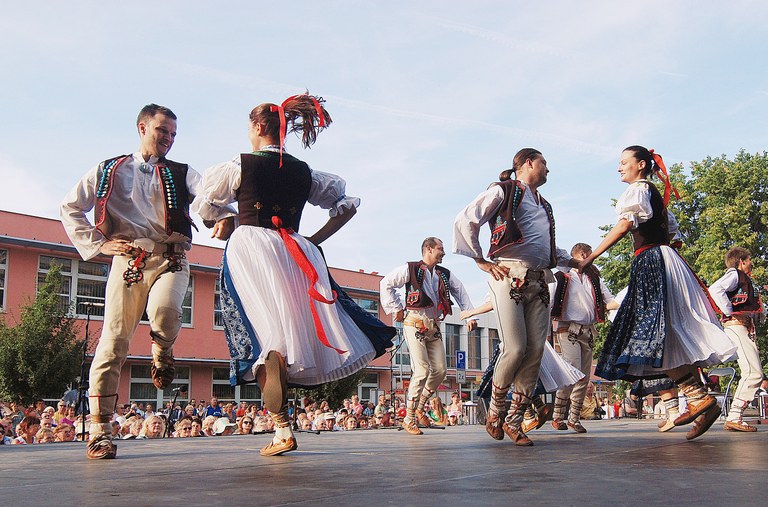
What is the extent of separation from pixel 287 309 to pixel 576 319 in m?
4.59

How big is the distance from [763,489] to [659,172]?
3961mm

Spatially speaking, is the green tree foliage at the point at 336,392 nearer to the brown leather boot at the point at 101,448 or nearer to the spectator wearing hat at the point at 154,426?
the spectator wearing hat at the point at 154,426

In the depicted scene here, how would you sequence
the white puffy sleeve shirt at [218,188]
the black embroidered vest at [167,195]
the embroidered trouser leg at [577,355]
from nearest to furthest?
the white puffy sleeve shirt at [218,188], the black embroidered vest at [167,195], the embroidered trouser leg at [577,355]

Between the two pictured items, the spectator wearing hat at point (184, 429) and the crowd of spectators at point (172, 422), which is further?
the spectator wearing hat at point (184, 429)

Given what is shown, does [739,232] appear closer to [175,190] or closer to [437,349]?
[437,349]

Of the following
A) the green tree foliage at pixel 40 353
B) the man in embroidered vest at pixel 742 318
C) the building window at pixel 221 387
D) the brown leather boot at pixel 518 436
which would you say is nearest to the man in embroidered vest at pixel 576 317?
the man in embroidered vest at pixel 742 318

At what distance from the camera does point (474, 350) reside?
4766cm

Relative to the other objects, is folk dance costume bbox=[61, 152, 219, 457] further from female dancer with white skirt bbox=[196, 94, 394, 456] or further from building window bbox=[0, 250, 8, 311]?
building window bbox=[0, 250, 8, 311]

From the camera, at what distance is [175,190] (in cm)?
468

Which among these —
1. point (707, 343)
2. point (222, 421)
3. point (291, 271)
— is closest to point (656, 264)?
point (707, 343)

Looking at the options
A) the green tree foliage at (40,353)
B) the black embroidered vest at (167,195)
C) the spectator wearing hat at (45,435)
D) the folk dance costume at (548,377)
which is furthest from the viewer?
the green tree foliage at (40,353)

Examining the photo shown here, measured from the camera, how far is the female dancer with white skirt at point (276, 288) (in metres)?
4.09

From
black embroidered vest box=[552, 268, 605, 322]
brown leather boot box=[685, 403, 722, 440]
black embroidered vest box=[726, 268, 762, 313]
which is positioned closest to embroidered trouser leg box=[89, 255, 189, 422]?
brown leather boot box=[685, 403, 722, 440]

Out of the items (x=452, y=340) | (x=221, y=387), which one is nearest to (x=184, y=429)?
(x=221, y=387)
